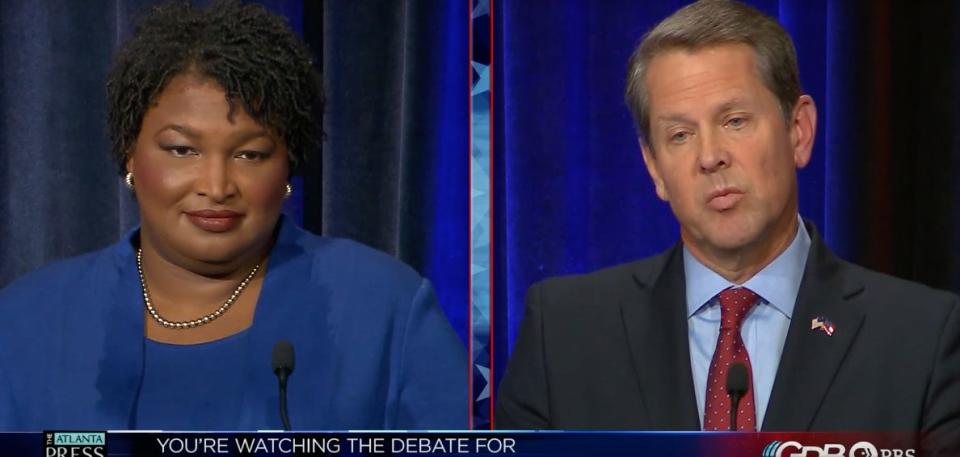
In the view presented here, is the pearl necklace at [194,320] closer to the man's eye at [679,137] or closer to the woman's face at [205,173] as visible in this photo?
the woman's face at [205,173]

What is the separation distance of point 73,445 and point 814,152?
5.19 ft

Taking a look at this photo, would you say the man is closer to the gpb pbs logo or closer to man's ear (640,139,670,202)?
man's ear (640,139,670,202)

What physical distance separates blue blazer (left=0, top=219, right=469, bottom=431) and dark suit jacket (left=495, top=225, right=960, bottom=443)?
19cm

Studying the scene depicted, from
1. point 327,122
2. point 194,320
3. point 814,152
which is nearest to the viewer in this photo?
point 194,320

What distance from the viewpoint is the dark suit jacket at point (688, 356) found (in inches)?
71.7

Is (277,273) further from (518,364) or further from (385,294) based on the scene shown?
(518,364)

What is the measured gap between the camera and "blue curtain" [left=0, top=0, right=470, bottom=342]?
2.59 meters

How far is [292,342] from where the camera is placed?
2.07 meters

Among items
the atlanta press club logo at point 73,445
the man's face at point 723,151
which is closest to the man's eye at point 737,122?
the man's face at point 723,151

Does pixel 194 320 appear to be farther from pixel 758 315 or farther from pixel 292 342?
pixel 758 315

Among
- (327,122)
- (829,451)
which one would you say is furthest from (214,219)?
(829,451)

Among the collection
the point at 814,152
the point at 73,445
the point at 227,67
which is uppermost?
the point at 227,67

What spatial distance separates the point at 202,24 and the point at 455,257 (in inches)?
28.7

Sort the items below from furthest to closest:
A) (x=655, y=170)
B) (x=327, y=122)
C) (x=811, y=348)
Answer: (x=327, y=122) → (x=655, y=170) → (x=811, y=348)
